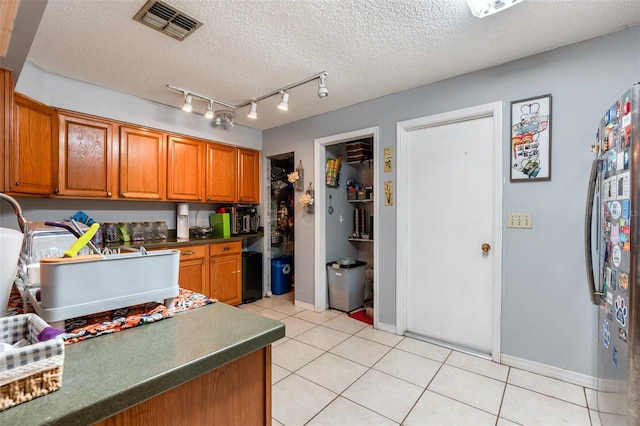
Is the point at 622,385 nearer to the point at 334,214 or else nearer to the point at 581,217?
the point at 581,217

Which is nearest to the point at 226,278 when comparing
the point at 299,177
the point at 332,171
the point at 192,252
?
the point at 192,252

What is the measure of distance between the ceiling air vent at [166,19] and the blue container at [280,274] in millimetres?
3123

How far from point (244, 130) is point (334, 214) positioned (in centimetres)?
172

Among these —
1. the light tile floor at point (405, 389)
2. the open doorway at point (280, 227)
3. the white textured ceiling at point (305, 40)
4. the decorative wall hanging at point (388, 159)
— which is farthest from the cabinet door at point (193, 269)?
the decorative wall hanging at point (388, 159)

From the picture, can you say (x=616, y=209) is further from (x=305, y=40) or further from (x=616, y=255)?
(x=305, y=40)

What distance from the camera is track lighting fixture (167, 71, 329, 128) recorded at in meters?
2.53

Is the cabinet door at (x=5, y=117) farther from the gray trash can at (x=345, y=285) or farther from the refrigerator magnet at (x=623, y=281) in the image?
the refrigerator magnet at (x=623, y=281)

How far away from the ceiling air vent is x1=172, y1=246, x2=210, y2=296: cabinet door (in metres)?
2.10

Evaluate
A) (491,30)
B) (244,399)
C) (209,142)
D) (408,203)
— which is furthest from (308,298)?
(491,30)

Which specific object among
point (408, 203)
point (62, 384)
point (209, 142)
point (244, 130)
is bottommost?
point (62, 384)

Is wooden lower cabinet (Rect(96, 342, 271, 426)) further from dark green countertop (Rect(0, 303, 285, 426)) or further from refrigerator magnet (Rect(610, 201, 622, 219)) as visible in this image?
refrigerator magnet (Rect(610, 201, 622, 219))

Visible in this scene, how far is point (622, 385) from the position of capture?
4.03 ft

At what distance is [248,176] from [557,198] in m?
3.42

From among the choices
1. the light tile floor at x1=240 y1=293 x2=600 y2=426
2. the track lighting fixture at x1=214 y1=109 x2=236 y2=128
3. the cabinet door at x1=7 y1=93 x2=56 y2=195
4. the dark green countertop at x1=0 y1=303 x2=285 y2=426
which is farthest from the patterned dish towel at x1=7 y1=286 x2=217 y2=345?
the track lighting fixture at x1=214 y1=109 x2=236 y2=128
